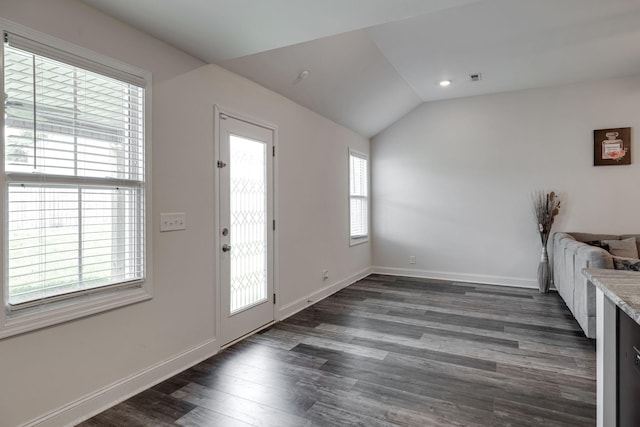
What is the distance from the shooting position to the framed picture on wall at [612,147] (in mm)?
4570

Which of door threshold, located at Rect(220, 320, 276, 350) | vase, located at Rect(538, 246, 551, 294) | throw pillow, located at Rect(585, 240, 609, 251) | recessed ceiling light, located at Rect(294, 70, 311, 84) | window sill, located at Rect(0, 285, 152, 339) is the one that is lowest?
door threshold, located at Rect(220, 320, 276, 350)

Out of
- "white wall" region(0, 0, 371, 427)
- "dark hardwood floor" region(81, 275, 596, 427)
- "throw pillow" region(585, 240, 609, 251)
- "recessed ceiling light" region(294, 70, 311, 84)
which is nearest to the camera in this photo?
"white wall" region(0, 0, 371, 427)

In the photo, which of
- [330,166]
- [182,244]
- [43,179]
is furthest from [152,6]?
[330,166]

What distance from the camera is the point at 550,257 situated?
194 inches

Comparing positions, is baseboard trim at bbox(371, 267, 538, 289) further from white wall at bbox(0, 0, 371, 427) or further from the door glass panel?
the door glass panel

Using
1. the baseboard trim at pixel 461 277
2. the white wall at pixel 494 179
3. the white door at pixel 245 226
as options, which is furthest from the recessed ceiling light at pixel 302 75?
the baseboard trim at pixel 461 277

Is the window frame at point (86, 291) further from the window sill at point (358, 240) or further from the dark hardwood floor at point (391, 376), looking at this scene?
the window sill at point (358, 240)

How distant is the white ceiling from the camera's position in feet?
6.80

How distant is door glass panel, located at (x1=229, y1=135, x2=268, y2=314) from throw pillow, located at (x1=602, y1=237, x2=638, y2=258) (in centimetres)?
400

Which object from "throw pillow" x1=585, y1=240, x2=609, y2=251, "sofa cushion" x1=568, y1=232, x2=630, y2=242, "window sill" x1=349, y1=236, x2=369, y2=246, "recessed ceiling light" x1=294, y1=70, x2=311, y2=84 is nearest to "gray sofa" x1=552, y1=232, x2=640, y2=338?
"sofa cushion" x1=568, y1=232, x2=630, y2=242

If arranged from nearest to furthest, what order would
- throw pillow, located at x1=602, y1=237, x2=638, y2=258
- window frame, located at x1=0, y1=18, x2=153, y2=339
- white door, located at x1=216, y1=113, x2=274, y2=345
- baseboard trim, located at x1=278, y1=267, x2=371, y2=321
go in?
window frame, located at x1=0, y1=18, x2=153, y2=339 → white door, located at x1=216, y1=113, x2=274, y2=345 → baseboard trim, located at x1=278, y1=267, x2=371, y2=321 → throw pillow, located at x1=602, y1=237, x2=638, y2=258

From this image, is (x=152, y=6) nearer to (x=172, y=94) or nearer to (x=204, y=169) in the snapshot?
(x=172, y=94)

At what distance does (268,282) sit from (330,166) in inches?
76.3

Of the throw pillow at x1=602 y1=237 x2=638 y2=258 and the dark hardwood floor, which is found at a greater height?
the throw pillow at x1=602 y1=237 x2=638 y2=258
